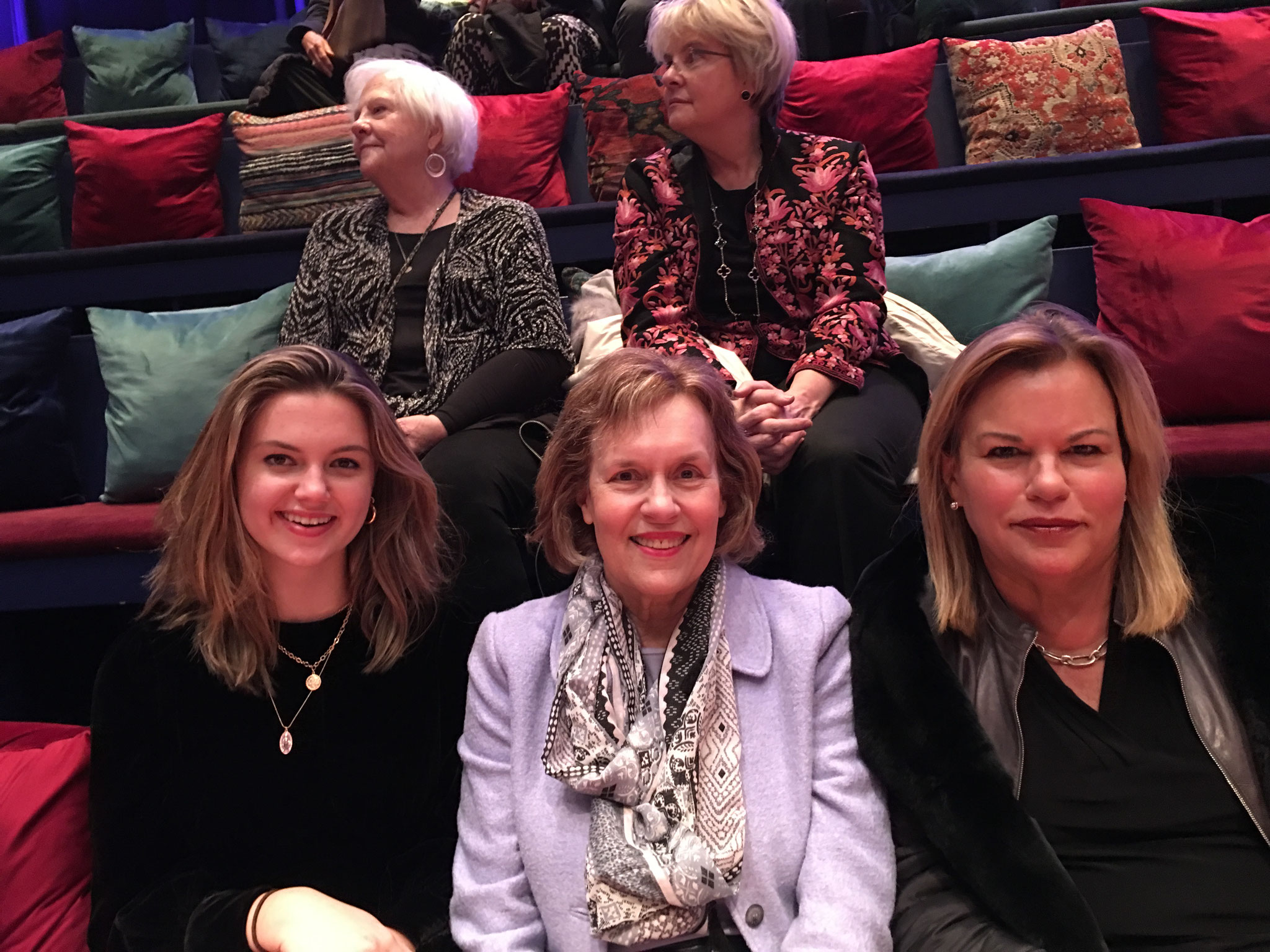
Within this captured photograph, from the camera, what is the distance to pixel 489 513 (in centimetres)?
181

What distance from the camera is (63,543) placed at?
222cm

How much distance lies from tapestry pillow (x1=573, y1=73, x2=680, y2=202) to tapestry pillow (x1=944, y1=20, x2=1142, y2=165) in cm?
77

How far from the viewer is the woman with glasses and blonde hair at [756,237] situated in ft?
6.23

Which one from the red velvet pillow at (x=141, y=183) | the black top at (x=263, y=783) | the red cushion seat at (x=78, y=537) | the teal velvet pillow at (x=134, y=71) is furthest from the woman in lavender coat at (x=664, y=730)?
the teal velvet pillow at (x=134, y=71)

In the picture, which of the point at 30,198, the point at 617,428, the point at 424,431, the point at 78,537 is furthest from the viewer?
the point at 30,198

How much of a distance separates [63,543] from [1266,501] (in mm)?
2104

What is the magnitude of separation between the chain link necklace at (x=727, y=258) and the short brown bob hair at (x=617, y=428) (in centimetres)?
62

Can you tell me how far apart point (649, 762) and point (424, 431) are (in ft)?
2.91

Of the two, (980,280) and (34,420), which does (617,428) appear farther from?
(34,420)

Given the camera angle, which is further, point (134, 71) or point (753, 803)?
point (134, 71)

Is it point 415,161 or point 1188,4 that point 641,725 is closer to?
point 415,161

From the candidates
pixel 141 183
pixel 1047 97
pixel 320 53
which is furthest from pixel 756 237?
pixel 141 183

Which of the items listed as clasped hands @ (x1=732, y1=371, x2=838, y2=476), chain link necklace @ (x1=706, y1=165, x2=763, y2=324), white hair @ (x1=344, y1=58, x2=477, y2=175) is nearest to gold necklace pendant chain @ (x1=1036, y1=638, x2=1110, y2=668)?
clasped hands @ (x1=732, y1=371, x2=838, y2=476)

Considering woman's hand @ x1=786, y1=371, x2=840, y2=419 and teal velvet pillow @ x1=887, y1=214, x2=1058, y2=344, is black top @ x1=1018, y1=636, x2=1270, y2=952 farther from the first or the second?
teal velvet pillow @ x1=887, y1=214, x2=1058, y2=344
